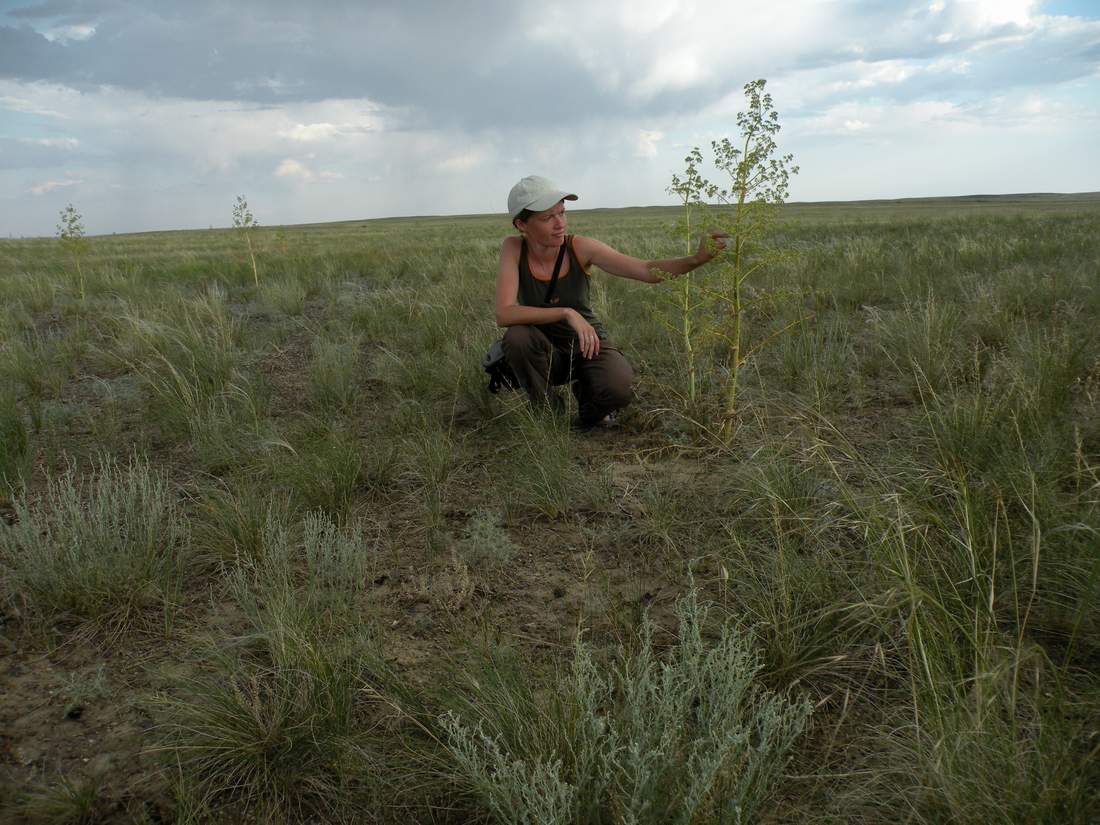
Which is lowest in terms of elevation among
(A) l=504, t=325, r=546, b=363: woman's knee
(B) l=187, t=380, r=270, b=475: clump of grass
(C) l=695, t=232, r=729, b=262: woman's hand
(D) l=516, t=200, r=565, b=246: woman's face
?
(B) l=187, t=380, r=270, b=475: clump of grass

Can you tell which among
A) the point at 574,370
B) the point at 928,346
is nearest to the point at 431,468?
the point at 574,370

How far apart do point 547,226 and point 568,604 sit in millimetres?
2021

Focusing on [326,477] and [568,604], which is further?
[326,477]

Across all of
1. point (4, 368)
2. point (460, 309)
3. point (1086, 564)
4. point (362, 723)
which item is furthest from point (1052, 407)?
point (4, 368)

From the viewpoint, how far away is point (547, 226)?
11.5 feet

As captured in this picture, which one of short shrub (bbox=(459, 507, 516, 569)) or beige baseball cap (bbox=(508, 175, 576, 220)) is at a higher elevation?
beige baseball cap (bbox=(508, 175, 576, 220))

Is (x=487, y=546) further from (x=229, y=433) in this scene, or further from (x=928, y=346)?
(x=928, y=346)

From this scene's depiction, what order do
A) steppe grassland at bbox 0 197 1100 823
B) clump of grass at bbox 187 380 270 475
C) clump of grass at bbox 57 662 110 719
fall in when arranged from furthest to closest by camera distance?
1. clump of grass at bbox 187 380 270 475
2. clump of grass at bbox 57 662 110 719
3. steppe grassland at bbox 0 197 1100 823

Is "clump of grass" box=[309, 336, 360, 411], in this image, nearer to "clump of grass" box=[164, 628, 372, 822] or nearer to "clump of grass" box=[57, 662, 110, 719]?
"clump of grass" box=[57, 662, 110, 719]

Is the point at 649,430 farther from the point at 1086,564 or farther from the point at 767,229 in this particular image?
the point at 1086,564

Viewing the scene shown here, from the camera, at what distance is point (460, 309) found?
22.8ft

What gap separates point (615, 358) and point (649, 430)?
1.48 ft

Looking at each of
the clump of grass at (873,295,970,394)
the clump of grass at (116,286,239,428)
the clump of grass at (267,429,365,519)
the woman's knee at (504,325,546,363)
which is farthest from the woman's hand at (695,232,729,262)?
the clump of grass at (116,286,239,428)

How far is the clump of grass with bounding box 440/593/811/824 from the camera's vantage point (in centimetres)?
129
